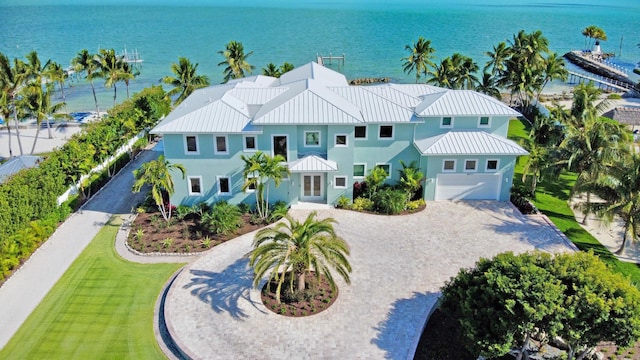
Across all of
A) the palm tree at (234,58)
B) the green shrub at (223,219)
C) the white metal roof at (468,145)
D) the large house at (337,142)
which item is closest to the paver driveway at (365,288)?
the green shrub at (223,219)

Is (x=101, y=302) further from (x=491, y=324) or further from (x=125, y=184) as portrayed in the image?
(x=491, y=324)

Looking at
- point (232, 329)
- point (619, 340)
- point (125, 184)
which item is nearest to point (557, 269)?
point (619, 340)

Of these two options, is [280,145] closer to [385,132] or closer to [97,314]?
[385,132]

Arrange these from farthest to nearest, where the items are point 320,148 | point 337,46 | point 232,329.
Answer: point 337,46 < point 320,148 < point 232,329

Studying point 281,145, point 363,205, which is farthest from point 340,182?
point 281,145

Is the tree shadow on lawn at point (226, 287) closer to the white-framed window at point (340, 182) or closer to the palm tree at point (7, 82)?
the white-framed window at point (340, 182)
